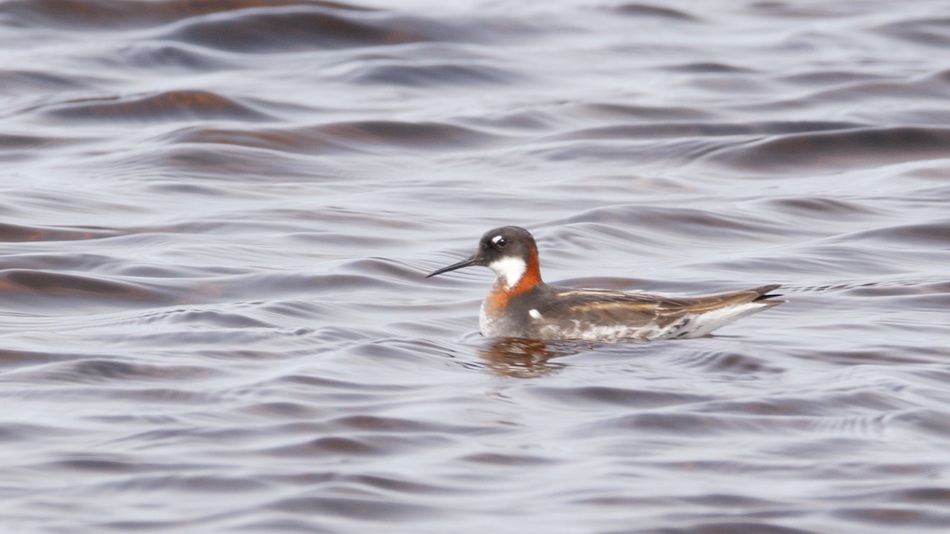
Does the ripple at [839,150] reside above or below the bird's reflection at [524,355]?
above

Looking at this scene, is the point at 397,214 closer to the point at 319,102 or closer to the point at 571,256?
the point at 571,256

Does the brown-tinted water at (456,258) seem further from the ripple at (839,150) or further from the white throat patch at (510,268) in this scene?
the white throat patch at (510,268)

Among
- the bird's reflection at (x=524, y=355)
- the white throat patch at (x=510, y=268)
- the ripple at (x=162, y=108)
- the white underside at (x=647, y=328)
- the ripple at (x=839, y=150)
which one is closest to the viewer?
the bird's reflection at (x=524, y=355)

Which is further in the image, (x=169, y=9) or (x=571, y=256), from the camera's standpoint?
(x=169, y=9)

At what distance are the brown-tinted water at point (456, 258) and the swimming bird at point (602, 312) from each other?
14cm

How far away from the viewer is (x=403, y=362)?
902 cm

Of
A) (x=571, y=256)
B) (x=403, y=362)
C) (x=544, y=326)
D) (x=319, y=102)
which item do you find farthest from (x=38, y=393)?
(x=319, y=102)

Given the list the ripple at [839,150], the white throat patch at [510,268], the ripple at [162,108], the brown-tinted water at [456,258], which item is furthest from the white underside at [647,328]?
the ripple at [162,108]

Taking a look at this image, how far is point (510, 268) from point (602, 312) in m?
0.82

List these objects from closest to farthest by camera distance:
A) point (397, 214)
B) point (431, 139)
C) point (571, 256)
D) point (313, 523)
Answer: point (313, 523), point (571, 256), point (397, 214), point (431, 139)

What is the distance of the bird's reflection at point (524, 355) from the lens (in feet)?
29.9

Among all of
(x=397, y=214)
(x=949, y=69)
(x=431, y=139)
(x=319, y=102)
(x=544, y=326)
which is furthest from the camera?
(x=949, y=69)

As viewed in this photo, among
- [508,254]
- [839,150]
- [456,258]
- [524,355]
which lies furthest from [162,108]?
[524,355]

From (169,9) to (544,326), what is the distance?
451 inches
